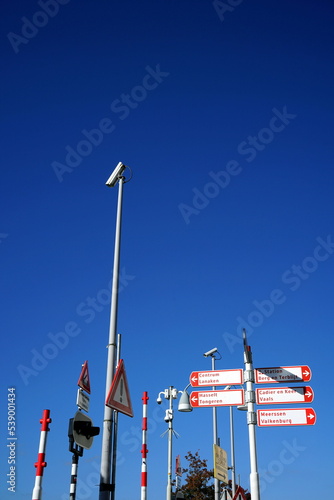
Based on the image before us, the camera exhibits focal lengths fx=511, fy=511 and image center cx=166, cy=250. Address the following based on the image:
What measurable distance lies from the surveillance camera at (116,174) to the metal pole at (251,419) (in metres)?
4.20

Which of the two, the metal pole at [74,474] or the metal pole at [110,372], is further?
the metal pole at [74,474]

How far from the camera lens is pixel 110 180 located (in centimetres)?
1087

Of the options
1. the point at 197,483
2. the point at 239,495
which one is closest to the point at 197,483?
the point at 197,483

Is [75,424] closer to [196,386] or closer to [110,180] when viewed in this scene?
[196,386]

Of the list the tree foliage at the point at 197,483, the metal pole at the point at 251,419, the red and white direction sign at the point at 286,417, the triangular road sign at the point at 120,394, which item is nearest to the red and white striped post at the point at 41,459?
the triangular road sign at the point at 120,394

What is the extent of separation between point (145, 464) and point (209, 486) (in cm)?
3321

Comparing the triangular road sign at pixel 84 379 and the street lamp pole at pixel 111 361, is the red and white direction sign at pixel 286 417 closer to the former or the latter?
the street lamp pole at pixel 111 361

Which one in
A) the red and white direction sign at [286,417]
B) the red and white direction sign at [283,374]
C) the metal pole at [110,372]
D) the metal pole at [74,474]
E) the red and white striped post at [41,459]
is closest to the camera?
the red and white striped post at [41,459]

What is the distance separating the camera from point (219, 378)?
9.34 m

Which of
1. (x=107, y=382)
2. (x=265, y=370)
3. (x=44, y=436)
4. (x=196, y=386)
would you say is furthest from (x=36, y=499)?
(x=265, y=370)

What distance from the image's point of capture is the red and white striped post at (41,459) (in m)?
6.59

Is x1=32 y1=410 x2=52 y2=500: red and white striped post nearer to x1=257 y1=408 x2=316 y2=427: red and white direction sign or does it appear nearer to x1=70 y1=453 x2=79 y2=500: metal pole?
x1=70 y1=453 x2=79 y2=500: metal pole

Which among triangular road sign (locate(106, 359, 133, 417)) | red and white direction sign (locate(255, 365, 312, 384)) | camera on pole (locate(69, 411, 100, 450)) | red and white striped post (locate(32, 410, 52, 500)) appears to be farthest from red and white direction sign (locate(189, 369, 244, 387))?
red and white striped post (locate(32, 410, 52, 500))

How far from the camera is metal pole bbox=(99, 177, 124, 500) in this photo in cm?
749
